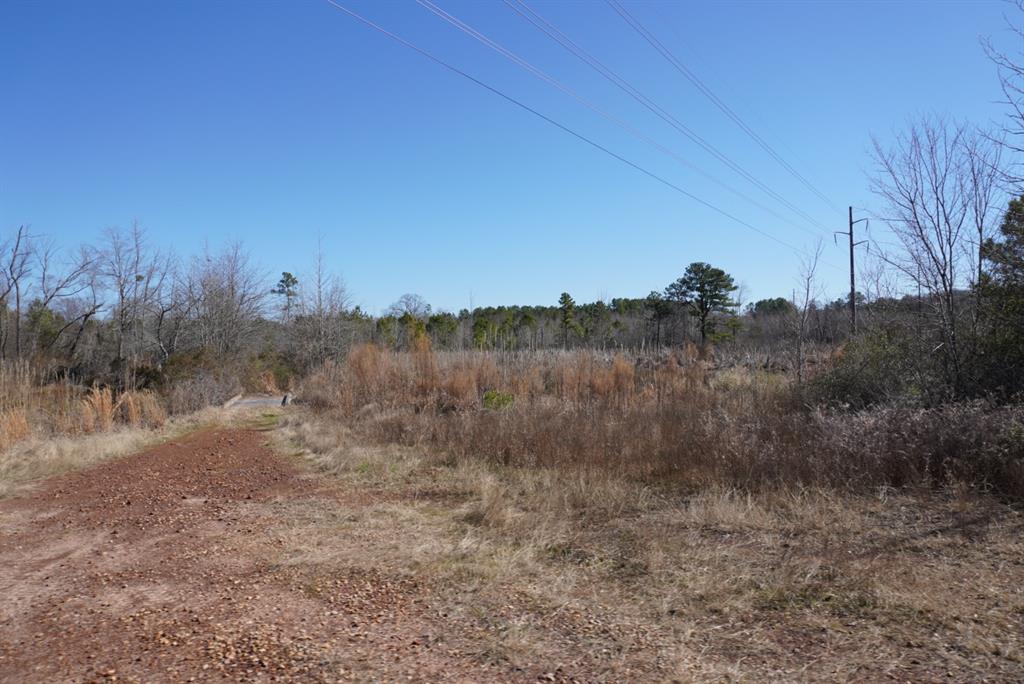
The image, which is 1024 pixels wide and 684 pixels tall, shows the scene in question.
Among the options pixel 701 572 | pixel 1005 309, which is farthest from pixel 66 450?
pixel 1005 309

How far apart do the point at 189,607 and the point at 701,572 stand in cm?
372

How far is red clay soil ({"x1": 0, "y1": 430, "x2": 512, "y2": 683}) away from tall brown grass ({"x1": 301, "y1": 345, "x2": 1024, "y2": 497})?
4500mm

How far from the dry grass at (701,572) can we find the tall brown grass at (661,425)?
1.57 ft

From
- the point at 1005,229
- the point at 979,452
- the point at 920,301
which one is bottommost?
the point at 979,452

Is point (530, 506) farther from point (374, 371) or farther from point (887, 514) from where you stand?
point (374, 371)

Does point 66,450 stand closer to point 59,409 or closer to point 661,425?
point 59,409

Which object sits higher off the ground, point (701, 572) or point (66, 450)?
point (66, 450)

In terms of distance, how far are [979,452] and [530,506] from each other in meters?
5.03

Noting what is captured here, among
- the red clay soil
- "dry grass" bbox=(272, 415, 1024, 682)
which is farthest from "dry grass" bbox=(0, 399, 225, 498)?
"dry grass" bbox=(272, 415, 1024, 682)

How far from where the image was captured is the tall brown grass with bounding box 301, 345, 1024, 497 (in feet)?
24.2

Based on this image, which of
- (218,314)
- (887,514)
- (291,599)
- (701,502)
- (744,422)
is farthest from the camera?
(218,314)

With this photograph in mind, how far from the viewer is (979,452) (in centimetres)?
709

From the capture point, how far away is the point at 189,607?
175 inches

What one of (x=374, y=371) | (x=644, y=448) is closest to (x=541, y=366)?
(x=374, y=371)
